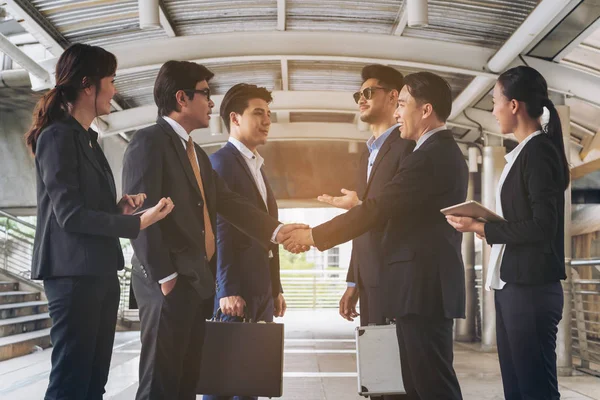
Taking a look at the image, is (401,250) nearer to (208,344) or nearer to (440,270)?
(440,270)

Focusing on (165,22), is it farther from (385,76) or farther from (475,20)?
(385,76)

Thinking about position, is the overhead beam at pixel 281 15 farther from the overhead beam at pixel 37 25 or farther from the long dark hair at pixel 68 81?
the long dark hair at pixel 68 81

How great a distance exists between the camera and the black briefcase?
3.27m

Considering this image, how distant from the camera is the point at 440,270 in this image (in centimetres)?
279

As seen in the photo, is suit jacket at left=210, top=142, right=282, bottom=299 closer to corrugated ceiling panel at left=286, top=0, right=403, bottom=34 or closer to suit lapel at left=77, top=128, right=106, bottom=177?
suit lapel at left=77, top=128, right=106, bottom=177

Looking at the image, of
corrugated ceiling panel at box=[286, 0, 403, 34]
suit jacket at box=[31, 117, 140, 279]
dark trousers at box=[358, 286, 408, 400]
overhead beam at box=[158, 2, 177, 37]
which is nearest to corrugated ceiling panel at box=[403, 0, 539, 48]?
corrugated ceiling panel at box=[286, 0, 403, 34]

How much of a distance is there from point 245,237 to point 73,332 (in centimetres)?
156

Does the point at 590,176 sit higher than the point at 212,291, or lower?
higher

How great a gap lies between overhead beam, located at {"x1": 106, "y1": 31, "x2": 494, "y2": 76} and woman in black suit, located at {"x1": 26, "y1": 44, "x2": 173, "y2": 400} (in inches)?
166

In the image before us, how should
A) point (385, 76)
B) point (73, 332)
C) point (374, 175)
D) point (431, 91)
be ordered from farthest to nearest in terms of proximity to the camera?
1. point (385, 76)
2. point (374, 175)
3. point (431, 91)
4. point (73, 332)

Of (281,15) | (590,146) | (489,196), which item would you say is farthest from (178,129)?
(590,146)

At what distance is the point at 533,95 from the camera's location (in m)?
2.88

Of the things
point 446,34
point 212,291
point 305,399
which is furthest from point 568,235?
point 212,291

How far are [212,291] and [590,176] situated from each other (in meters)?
11.0
